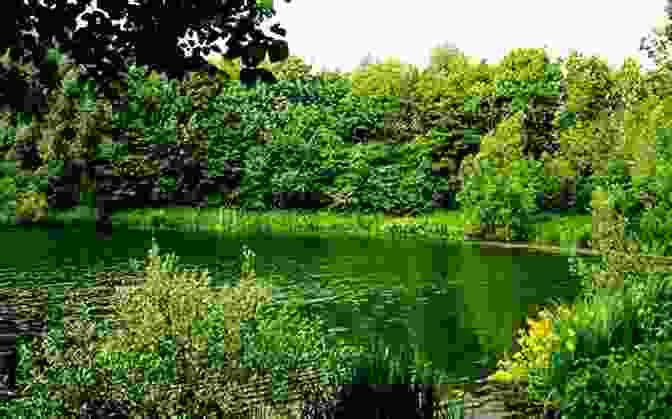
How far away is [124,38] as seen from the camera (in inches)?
166

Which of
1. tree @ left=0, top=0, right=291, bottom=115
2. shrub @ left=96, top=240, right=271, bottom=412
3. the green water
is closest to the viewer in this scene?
tree @ left=0, top=0, right=291, bottom=115

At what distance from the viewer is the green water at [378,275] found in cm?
1800

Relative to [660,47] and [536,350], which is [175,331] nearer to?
[536,350]

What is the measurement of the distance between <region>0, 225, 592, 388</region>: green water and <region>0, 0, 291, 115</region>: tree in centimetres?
607

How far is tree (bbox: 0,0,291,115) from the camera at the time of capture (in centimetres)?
391

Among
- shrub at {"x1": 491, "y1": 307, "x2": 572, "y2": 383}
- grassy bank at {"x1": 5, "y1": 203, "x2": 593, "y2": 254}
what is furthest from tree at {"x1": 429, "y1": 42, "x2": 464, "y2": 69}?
shrub at {"x1": 491, "y1": 307, "x2": 572, "y2": 383}

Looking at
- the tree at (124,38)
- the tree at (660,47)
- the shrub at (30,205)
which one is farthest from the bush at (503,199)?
the tree at (124,38)

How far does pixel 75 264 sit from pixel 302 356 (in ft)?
77.5

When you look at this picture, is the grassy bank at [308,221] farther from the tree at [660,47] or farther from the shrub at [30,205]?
the tree at [660,47]

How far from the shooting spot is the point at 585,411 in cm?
816

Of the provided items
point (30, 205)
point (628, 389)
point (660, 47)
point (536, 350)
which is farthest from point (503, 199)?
point (628, 389)

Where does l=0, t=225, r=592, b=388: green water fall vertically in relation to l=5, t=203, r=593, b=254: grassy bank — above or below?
below

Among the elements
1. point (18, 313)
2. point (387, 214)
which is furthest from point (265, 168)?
point (18, 313)

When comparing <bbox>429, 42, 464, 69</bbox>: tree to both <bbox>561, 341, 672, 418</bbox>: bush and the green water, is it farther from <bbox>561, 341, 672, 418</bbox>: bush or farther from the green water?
<bbox>561, 341, 672, 418</bbox>: bush
